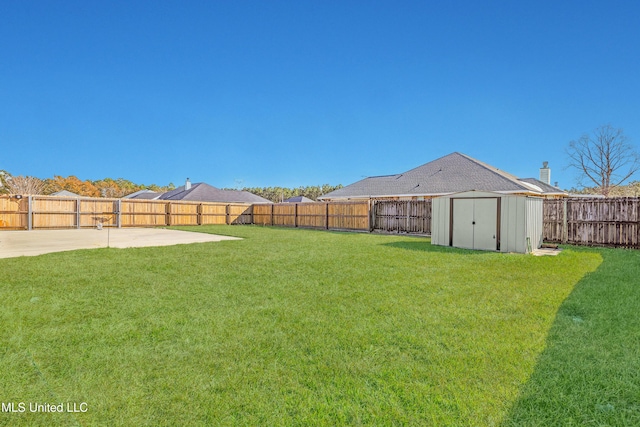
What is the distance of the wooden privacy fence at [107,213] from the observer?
16625 millimetres

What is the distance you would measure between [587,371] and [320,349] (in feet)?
6.60

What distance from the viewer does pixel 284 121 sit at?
34.0 meters

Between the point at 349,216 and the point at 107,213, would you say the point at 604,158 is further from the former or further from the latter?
the point at 107,213

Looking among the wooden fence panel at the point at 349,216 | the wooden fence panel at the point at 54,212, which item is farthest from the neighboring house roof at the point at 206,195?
the wooden fence panel at the point at 349,216

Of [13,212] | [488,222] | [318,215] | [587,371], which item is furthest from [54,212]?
[587,371]

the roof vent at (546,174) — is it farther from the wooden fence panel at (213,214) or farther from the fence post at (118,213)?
the fence post at (118,213)

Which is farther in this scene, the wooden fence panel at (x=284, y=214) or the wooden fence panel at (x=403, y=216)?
the wooden fence panel at (x=284, y=214)

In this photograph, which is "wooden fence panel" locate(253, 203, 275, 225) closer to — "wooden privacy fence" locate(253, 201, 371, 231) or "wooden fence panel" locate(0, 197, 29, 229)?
"wooden privacy fence" locate(253, 201, 371, 231)

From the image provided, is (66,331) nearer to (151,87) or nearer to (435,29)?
(435,29)

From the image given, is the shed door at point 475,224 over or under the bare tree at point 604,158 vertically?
under

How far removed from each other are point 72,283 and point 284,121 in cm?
3094

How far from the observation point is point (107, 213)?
758 inches

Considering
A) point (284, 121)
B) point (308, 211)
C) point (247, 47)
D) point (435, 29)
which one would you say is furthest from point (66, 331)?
point (284, 121)

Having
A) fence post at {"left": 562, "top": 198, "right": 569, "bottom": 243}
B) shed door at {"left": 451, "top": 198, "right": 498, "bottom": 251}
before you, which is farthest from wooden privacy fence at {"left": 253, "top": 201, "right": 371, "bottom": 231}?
fence post at {"left": 562, "top": 198, "right": 569, "bottom": 243}
